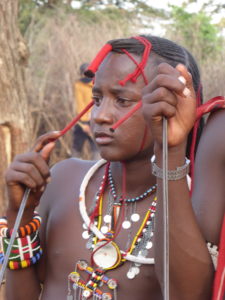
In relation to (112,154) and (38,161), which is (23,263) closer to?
(38,161)

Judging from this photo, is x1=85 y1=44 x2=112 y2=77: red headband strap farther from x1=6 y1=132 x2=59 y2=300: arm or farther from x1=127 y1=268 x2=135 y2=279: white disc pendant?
x1=127 y1=268 x2=135 y2=279: white disc pendant

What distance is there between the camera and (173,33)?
12.0m

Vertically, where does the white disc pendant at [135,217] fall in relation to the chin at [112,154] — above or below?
below

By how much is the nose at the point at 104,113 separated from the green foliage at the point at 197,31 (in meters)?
9.82

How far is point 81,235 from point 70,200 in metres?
0.19

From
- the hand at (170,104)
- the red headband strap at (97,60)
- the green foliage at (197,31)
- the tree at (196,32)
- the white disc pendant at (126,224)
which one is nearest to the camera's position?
the hand at (170,104)

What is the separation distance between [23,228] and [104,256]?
12.7 inches

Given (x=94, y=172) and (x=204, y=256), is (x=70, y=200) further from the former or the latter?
(x=204, y=256)

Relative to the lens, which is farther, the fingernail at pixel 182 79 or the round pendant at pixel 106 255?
the round pendant at pixel 106 255

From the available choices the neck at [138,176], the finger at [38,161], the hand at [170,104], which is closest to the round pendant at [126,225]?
the neck at [138,176]

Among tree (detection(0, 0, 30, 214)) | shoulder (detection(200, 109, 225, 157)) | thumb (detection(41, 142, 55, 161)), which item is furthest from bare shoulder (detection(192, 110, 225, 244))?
tree (detection(0, 0, 30, 214))

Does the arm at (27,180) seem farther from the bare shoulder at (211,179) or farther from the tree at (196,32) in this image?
the tree at (196,32)

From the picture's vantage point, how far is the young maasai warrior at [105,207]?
6.48 feet

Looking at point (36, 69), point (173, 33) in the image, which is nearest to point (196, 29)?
point (173, 33)
